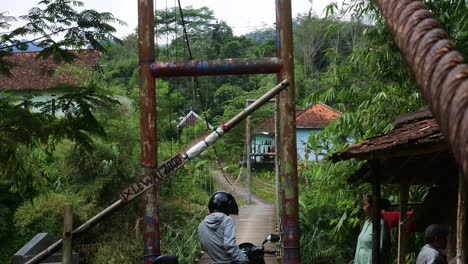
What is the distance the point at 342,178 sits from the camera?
9.47m

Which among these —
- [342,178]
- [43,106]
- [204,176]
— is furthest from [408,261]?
[204,176]

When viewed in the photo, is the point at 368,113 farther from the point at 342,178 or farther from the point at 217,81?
the point at 217,81

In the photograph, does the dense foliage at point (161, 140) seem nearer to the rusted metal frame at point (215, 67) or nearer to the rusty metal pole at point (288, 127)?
the rusted metal frame at point (215, 67)

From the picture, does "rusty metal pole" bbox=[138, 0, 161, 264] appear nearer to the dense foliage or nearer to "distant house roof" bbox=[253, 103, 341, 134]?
the dense foliage

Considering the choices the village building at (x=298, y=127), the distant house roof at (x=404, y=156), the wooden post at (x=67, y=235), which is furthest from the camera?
the village building at (x=298, y=127)

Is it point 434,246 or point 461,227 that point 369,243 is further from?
point 461,227

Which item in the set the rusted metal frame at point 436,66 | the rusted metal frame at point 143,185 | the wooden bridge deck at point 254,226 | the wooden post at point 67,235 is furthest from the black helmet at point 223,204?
the wooden bridge deck at point 254,226

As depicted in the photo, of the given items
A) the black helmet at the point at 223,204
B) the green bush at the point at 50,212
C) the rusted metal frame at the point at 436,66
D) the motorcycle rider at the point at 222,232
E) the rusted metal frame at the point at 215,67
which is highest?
the rusted metal frame at the point at 215,67

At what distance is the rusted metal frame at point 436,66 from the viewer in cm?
113

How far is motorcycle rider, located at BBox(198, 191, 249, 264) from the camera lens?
517cm

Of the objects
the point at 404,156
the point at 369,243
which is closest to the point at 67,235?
the point at 404,156

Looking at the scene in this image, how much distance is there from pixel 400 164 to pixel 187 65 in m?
2.09

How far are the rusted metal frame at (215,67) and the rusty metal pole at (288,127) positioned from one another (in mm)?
108

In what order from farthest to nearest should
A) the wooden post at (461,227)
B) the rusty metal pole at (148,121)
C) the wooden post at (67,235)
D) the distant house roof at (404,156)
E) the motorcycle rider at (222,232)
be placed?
the rusty metal pole at (148,121)
the motorcycle rider at (222,232)
the distant house roof at (404,156)
the wooden post at (67,235)
the wooden post at (461,227)
